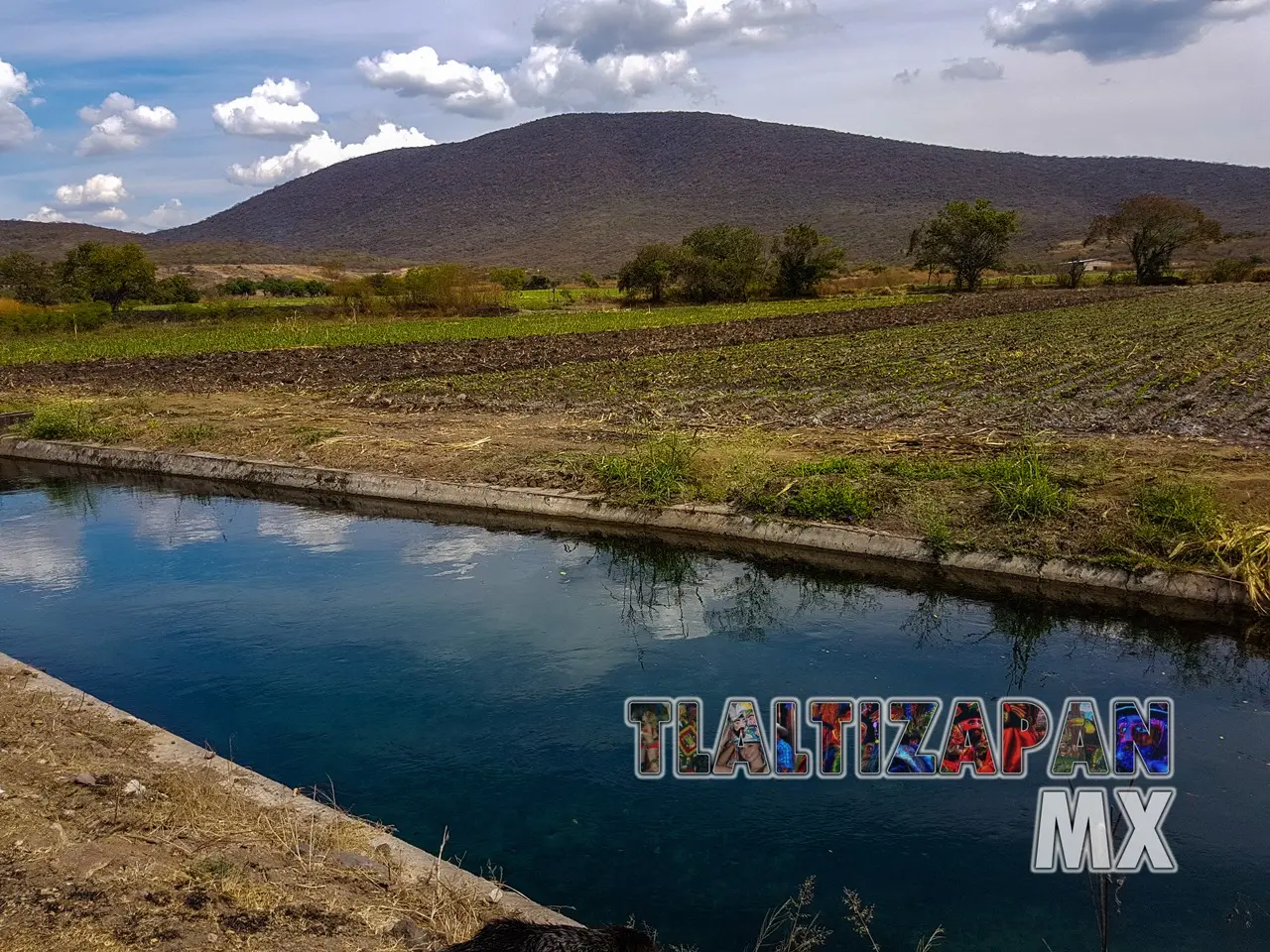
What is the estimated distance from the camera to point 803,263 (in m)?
58.9

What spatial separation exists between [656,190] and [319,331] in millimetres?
116787

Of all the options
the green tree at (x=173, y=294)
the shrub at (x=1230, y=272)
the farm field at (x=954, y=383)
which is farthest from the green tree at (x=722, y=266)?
the shrub at (x=1230, y=272)

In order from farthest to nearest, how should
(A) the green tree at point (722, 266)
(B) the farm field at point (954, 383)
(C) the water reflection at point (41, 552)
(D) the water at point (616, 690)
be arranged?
(A) the green tree at point (722, 266) < (B) the farm field at point (954, 383) < (C) the water reflection at point (41, 552) < (D) the water at point (616, 690)

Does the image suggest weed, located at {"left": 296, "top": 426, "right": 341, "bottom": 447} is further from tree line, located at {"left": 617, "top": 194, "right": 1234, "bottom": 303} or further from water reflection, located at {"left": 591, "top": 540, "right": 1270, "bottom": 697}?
tree line, located at {"left": 617, "top": 194, "right": 1234, "bottom": 303}

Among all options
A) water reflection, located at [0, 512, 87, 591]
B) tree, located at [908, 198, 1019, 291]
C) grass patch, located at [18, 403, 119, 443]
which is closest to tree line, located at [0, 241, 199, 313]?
grass patch, located at [18, 403, 119, 443]

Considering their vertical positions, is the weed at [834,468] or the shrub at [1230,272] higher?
the shrub at [1230,272]

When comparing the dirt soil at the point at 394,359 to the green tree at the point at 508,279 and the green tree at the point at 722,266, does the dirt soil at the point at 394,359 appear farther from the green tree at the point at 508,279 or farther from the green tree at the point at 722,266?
the green tree at the point at 508,279

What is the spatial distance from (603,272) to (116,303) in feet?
193

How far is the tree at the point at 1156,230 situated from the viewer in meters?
66.8

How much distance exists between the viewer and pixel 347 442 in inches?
525

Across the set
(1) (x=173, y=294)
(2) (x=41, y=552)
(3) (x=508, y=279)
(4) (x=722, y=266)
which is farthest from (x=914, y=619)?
(3) (x=508, y=279)

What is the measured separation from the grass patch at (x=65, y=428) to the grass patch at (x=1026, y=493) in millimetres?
13236

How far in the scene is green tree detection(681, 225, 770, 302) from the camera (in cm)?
5581

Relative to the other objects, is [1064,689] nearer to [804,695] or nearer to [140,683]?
[804,695]
